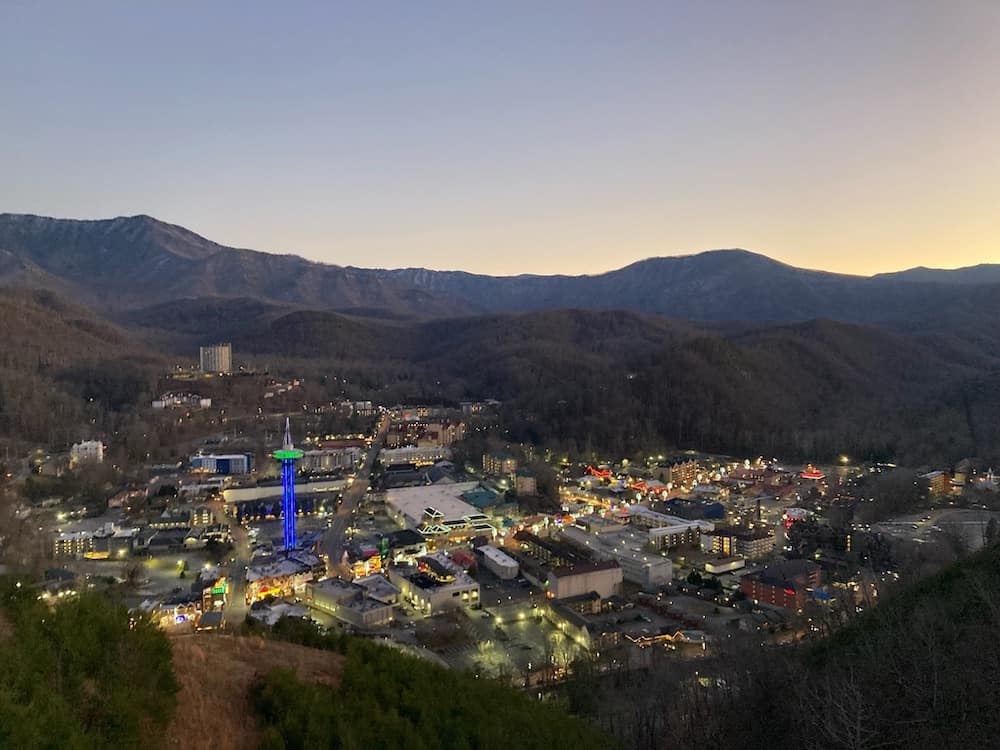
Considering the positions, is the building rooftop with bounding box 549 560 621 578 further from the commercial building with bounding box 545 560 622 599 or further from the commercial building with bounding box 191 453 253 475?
the commercial building with bounding box 191 453 253 475

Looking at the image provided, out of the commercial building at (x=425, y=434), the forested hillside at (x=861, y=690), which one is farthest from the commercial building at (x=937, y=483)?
the commercial building at (x=425, y=434)

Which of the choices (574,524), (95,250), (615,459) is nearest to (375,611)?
(574,524)

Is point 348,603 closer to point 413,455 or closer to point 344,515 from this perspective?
point 344,515

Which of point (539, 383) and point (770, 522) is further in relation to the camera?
point (539, 383)

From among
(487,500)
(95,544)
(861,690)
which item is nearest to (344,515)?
(487,500)

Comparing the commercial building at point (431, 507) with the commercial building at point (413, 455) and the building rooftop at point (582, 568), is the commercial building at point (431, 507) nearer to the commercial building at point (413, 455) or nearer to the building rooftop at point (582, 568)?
the commercial building at point (413, 455)

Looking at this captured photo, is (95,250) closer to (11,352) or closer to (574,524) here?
(11,352)
